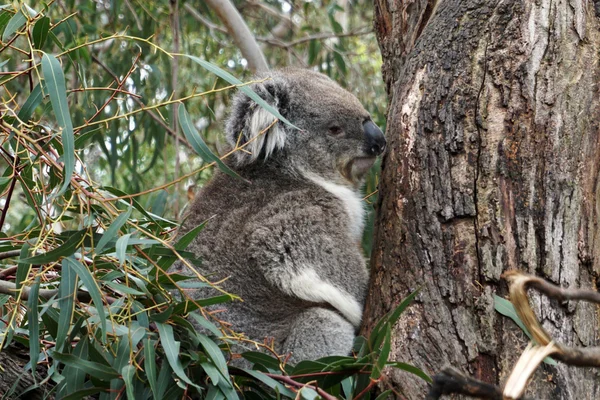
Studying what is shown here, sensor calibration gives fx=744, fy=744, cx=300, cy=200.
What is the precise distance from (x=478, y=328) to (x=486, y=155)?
0.50m

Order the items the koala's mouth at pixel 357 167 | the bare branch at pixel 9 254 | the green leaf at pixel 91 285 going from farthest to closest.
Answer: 1. the koala's mouth at pixel 357 167
2. the bare branch at pixel 9 254
3. the green leaf at pixel 91 285

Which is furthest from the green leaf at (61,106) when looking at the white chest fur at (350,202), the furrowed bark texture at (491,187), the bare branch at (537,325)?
the white chest fur at (350,202)

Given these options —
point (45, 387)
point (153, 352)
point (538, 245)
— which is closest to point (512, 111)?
point (538, 245)

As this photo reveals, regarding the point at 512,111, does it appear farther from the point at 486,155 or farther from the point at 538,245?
the point at 538,245

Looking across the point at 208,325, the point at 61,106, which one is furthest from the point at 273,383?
the point at 61,106

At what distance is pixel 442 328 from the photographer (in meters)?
2.06

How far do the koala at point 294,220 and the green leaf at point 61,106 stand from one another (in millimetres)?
688

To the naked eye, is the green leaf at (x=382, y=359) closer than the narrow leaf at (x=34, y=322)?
Yes

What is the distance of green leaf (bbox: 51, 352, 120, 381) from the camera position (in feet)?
6.50

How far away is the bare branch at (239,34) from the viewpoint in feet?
16.2

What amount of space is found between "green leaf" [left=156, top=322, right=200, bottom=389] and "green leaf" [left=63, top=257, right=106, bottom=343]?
0.62 ft

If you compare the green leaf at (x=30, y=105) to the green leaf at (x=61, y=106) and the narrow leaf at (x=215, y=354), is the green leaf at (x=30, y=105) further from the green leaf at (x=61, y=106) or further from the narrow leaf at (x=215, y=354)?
the narrow leaf at (x=215, y=354)

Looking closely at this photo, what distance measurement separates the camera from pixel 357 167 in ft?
10.4

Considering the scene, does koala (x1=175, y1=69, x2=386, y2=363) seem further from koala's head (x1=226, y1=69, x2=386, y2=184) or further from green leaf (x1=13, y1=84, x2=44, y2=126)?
green leaf (x1=13, y1=84, x2=44, y2=126)
